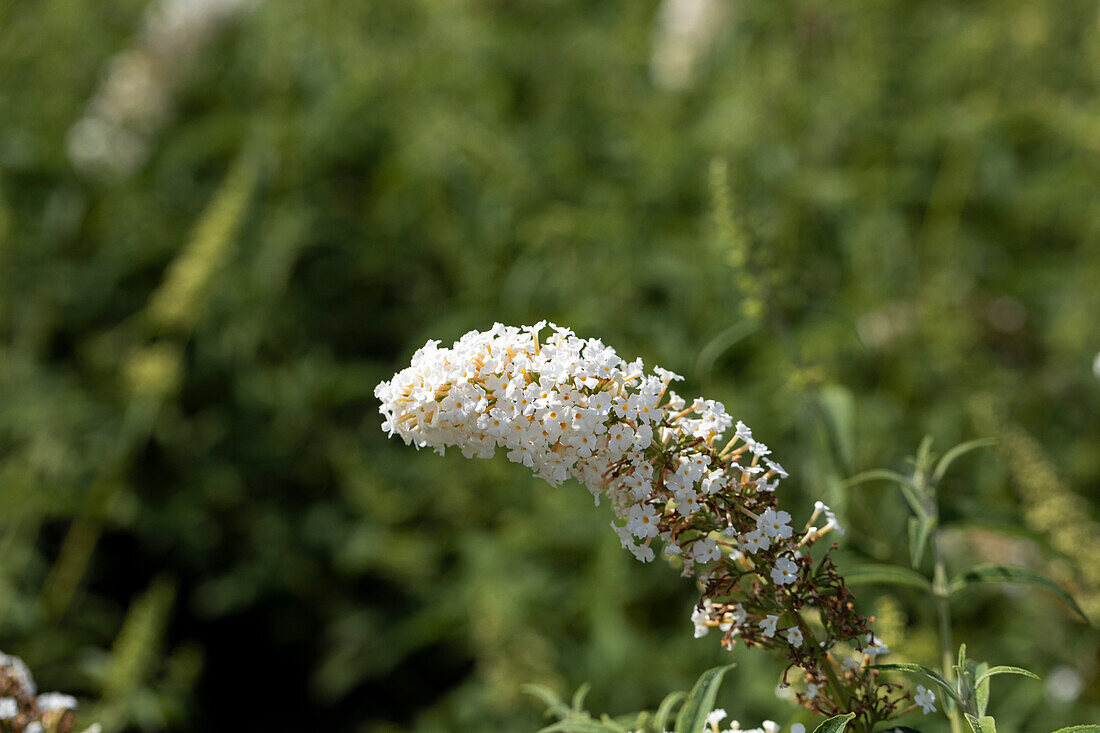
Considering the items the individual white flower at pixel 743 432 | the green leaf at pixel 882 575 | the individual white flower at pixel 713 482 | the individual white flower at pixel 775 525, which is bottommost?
the individual white flower at pixel 775 525

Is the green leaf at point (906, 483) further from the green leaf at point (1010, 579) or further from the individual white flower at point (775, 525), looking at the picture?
the individual white flower at point (775, 525)

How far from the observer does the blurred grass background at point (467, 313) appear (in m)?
3.63

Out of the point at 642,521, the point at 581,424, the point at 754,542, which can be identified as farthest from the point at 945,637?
the point at 581,424

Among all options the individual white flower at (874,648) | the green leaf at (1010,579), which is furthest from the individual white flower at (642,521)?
the green leaf at (1010,579)

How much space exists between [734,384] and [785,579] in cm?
277

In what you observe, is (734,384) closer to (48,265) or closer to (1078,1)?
(48,265)

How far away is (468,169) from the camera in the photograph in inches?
191

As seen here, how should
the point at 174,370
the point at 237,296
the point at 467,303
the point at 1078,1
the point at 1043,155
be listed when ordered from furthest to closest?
the point at 1078,1
the point at 1043,155
the point at 237,296
the point at 467,303
the point at 174,370

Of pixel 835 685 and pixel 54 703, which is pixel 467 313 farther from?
pixel 835 685

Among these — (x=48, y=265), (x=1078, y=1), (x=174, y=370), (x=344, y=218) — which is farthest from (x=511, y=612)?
(x=1078, y=1)

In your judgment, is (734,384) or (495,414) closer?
(495,414)

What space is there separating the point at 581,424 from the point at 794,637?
43cm

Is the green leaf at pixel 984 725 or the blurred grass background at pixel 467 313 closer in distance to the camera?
the green leaf at pixel 984 725

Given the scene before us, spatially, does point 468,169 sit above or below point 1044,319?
above
